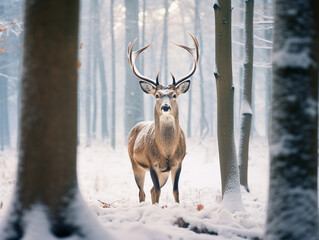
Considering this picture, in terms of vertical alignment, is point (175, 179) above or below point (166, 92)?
below

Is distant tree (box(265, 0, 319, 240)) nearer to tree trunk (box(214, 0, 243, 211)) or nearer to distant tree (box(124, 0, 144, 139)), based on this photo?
tree trunk (box(214, 0, 243, 211))

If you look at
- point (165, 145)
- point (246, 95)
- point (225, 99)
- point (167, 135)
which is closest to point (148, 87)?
point (167, 135)

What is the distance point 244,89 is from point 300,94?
4931 millimetres

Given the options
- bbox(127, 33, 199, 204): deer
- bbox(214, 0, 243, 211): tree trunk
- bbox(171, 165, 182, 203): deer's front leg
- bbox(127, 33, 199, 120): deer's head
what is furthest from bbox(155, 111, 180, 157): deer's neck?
bbox(214, 0, 243, 211): tree trunk

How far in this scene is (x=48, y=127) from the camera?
2.45 metres

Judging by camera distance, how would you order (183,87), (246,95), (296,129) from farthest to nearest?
(246,95)
(183,87)
(296,129)

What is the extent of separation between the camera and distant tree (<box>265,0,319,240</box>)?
2297 mm

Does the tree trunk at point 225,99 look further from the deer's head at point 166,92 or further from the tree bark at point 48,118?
the tree bark at point 48,118

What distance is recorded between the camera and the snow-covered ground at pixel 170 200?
3.23 m

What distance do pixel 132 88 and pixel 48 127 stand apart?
1280cm

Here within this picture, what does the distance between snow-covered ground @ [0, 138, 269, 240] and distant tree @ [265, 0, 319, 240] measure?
3.24ft

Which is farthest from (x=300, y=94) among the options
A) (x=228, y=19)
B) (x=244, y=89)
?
(x=244, y=89)

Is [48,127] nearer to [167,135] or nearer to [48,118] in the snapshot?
[48,118]

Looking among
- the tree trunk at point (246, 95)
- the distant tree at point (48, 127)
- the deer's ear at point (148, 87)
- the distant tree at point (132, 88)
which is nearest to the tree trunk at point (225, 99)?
the deer's ear at point (148, 87)
